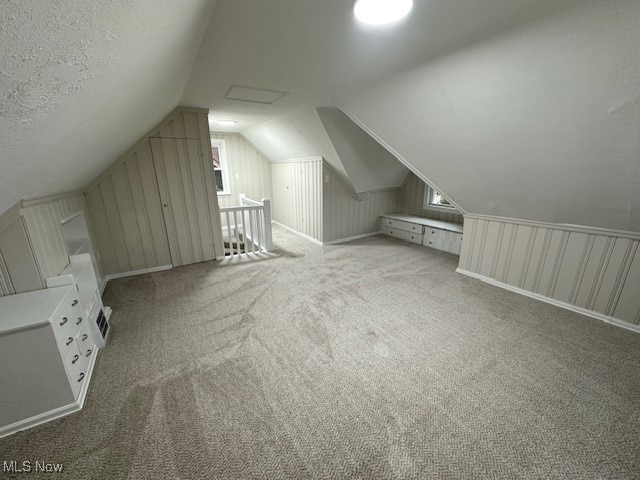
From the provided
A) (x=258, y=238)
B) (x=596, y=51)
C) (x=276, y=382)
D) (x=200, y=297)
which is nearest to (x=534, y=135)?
(x=596, y=51)

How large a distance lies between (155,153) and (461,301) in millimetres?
4159

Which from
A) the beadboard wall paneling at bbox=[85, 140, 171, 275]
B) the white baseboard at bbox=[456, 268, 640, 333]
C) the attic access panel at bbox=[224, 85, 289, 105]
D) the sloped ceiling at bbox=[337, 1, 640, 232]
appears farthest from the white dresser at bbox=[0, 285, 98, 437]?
the white baseboard at bbox=[456, 268, 640, 333]

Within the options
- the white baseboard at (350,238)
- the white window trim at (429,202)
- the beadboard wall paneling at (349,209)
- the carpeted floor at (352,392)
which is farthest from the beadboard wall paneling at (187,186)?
the white window trim at (429,202)

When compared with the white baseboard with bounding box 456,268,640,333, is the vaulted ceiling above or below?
above

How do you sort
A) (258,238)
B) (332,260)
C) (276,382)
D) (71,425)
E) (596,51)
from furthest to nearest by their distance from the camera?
1. (258,238)
2. (332,260)
3. (276,382)
4. (71,425)
5. (596,51)

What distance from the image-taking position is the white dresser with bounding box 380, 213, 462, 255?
164 inches

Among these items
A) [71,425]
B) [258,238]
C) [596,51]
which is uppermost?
[596,51]

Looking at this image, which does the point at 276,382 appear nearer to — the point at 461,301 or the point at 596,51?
the point at 461,301

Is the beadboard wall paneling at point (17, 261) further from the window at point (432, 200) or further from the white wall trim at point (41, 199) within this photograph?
the window at point (432, 200)

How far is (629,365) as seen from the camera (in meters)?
1.87

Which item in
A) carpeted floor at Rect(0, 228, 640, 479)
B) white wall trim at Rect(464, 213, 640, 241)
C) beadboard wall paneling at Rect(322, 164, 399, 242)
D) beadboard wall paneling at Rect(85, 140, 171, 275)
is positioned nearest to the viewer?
carpeted floor at Rect(0, 228, 640, 479)

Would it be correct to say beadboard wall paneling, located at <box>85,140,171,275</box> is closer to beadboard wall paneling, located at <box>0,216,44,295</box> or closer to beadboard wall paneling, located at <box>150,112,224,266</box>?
beadboard wall paneling, located at <box>150,112,224,266</box>

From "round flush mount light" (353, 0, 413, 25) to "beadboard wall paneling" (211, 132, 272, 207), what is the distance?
5040 mm

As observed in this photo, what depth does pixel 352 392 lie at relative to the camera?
1.67 metres
